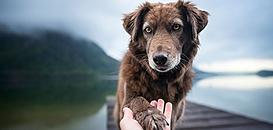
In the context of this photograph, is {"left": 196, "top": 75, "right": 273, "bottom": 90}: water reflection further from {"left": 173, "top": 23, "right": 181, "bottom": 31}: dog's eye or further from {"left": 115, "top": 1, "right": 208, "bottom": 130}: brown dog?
{"left": 173, "top": 23, "right": 181, "bottom": 31}: dog's eye

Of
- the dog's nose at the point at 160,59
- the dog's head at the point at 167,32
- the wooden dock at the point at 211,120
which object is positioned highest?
the dog's head at the point at 167,32

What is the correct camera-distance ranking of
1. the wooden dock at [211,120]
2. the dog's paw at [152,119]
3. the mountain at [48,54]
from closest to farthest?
the dog's paw at [152,119], the mountain at [48,54], the wooden dock at [211,120]

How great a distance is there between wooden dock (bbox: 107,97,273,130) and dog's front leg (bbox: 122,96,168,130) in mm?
941

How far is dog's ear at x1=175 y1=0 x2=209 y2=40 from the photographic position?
1.68m

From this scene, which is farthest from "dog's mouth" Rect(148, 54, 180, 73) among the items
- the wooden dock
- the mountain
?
the wooden dock

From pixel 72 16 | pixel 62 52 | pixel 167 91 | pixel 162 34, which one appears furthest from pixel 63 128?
pixel 162 34

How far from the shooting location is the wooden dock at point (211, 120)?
8.07ft

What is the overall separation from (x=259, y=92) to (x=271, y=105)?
14cm

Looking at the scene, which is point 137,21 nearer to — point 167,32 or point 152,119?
point 167,32

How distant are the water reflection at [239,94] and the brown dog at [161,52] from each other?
0.73m

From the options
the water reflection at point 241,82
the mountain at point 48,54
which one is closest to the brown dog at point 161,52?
the mountain at point 48,54

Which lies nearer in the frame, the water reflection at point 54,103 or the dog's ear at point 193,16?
the dog's ear at point 193,16

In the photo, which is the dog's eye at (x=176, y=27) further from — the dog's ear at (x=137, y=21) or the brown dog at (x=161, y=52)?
the dog's ear at (x=137, y=21)

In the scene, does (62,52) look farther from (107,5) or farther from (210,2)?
(210,2)
